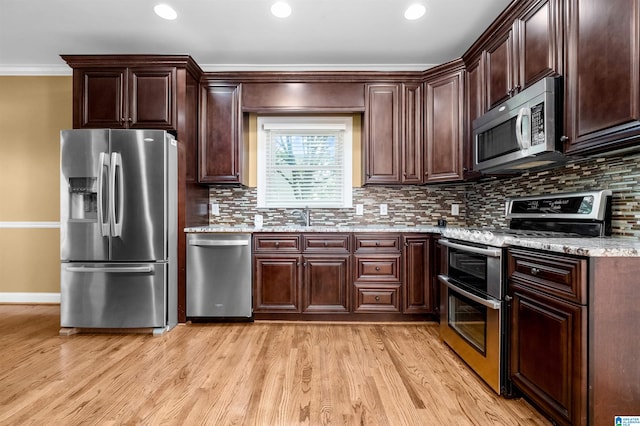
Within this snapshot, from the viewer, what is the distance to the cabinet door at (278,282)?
9.73 feet

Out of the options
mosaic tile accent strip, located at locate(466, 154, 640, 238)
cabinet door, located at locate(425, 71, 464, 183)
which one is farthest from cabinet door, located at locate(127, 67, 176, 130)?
mosaic tile accent strip, located at locate(466, 154, 640, 238)

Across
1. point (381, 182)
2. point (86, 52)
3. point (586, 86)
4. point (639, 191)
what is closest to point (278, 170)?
point (381, 182)

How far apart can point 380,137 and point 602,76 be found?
74.1 inches

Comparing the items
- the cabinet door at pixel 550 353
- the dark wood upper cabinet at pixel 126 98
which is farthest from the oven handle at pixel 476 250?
the dark wood upper cabinet at pixel 126 98

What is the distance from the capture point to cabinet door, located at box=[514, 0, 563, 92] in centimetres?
181

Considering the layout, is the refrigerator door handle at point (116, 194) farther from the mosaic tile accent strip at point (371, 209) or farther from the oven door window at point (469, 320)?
the oven door window at point (469, 320)

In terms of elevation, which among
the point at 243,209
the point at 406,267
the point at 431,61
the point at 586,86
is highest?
the point at 431,61

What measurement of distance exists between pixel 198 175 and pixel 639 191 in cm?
337

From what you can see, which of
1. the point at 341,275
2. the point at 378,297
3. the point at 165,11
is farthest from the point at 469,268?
the point at 165,11

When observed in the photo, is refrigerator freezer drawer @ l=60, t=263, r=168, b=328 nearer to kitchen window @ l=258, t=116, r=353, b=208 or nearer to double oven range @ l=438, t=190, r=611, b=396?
kitchen window @ l=258, t=116, r=353, b=208

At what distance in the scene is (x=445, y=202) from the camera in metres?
3.53

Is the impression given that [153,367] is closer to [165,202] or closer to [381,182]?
[165,202]

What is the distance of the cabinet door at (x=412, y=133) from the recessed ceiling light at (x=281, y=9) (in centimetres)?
138

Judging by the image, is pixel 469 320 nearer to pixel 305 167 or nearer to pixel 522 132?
pixel 522 132
